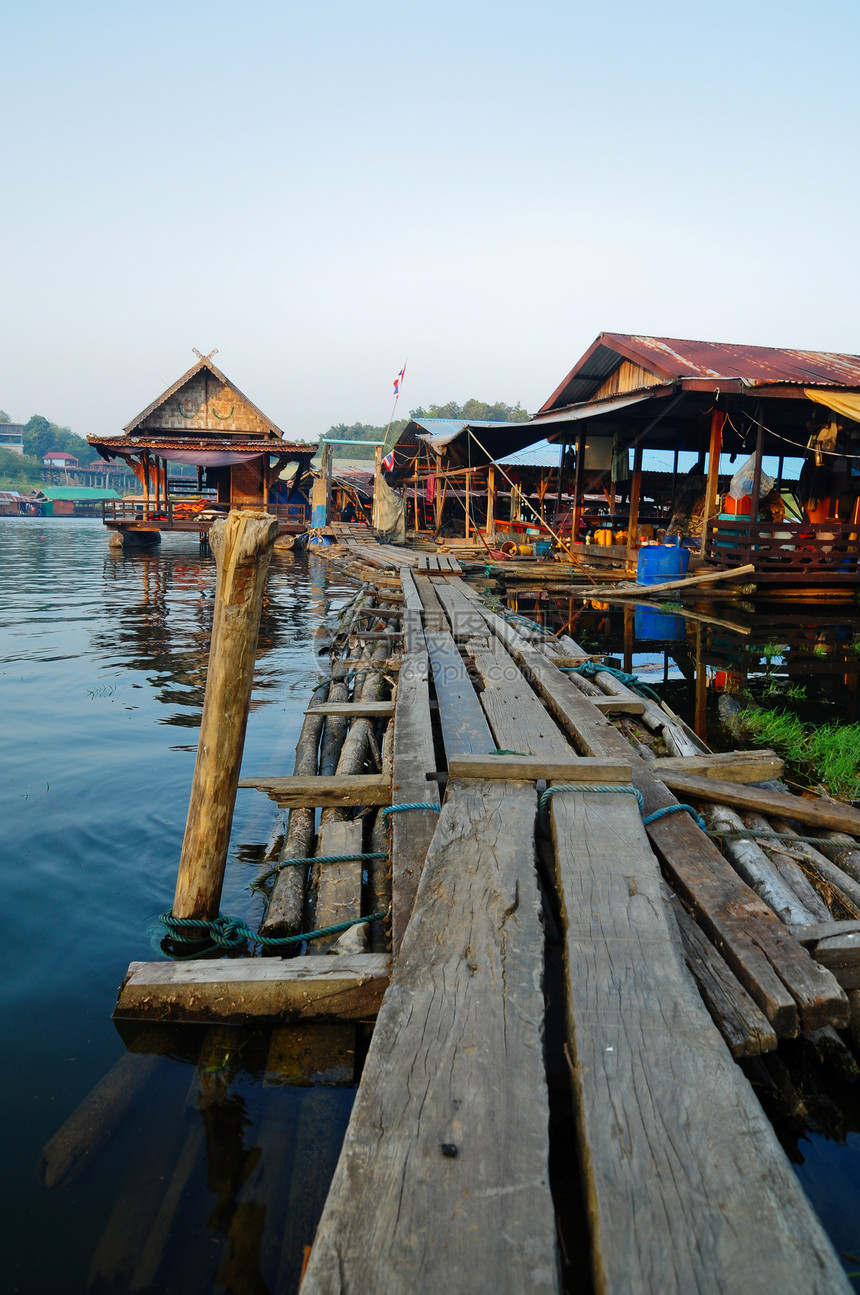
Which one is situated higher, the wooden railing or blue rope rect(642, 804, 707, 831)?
the wooden railing

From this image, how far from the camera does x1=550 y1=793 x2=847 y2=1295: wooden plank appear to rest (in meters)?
1.36

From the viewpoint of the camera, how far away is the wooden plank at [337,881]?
3.06 meters

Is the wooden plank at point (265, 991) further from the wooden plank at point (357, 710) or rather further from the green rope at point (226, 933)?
the wooden plank at point (357, 710)

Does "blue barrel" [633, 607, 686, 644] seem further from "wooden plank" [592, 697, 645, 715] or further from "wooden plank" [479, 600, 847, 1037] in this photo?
"wooden plank" [479, 600, 847, 1037]

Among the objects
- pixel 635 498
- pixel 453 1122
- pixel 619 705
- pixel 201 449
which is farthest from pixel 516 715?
pixel 201 449

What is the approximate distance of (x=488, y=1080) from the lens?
1.77 metres

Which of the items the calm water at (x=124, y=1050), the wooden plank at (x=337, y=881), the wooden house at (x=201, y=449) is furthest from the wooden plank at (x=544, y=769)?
the wooden house at (x=201, y=449)

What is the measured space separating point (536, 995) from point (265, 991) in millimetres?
989

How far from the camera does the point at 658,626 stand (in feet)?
36.5

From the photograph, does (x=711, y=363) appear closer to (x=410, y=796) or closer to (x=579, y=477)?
(x=579, y=477)

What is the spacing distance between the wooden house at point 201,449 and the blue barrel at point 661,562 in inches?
558

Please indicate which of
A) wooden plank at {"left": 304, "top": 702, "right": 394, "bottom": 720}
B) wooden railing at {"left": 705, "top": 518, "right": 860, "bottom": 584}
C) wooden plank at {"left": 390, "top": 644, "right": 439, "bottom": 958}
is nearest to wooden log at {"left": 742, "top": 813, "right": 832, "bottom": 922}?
wooden plank at {"left": 390, "top": 644, "right": 439, "bottom": 958}

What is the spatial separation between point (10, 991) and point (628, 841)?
2.63 metres

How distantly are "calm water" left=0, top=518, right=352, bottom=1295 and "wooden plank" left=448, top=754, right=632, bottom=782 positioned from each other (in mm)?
1304
